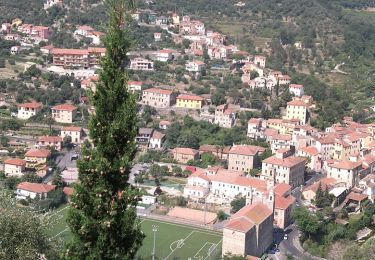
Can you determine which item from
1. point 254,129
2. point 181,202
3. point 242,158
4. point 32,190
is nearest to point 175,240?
point 181,202

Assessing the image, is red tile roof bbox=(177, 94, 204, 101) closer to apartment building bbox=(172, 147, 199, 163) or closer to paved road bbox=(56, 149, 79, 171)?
apartment building bbox=(172, 147, 199, 163)

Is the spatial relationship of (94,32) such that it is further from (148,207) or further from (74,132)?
(148,207)

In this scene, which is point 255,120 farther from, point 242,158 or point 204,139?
point 242,158

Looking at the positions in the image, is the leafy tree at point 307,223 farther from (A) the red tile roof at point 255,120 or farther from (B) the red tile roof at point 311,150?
(A) the red tile roof at point 255,120

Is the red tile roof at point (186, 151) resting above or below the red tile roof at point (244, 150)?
below

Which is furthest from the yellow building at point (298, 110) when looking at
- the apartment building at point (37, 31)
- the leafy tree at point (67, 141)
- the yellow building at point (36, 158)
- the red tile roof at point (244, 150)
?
the apartment building at point (37, 31)
